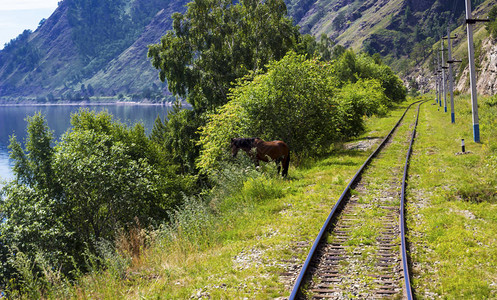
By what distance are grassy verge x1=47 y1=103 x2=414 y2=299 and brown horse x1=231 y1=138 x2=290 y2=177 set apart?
8.59 feet

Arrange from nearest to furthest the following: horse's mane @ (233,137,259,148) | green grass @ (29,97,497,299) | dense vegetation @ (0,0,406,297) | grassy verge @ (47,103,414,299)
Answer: green grass @ (29,97,497,299), grassy verge @ (47,103,414,299), horse's mane @ (233,137,259,148), dense vegetation @ (0,0,406,297)

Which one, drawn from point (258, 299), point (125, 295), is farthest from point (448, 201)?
point (125, 295)

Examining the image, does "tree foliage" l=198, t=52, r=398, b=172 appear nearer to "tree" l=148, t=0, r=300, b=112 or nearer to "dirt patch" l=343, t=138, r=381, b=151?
"dirt patch" l=343, t=138, r=381, b=151

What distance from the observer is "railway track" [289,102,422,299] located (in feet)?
23.7

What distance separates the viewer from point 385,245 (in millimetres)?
9250

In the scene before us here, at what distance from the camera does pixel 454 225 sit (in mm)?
10141

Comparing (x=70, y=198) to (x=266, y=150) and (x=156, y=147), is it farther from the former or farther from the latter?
(x=156, y=147)

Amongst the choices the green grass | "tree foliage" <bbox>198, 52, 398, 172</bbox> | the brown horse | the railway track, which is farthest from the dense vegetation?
the railway track

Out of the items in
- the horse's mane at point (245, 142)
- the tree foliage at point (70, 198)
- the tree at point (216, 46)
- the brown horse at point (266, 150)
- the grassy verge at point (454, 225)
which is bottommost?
the tree foliage at point (70, 198)

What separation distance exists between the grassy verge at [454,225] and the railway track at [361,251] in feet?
1.26

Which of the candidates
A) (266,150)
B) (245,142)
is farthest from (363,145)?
(245,142)

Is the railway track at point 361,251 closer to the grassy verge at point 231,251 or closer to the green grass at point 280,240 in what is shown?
the green grass at point 280,240

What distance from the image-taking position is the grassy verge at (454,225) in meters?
7.27

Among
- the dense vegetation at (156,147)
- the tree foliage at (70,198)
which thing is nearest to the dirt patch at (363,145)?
the dense vegetation at (156,147)
